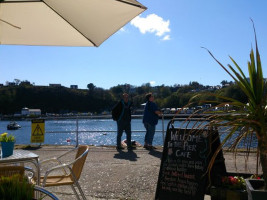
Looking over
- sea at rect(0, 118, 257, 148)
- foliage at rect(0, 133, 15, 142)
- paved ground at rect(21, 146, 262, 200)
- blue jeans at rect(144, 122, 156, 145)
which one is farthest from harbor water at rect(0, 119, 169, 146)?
paved ground at rect(21, 146, 262, 200)

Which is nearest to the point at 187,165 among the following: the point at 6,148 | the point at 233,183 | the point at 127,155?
the point at 233,183

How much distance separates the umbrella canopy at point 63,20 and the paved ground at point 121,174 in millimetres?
2090

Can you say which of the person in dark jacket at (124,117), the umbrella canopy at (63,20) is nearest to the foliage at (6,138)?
the umbrella canopy at (63,20)

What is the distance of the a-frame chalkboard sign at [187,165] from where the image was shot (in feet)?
10.9

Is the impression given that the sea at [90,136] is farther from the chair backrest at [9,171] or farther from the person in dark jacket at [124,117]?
the chair backrest at [9,171]

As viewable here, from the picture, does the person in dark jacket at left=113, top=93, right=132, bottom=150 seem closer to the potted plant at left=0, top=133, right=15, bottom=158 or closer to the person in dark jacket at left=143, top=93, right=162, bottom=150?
the person in dark jacket at left=143, top=93, right=162, bottom=150

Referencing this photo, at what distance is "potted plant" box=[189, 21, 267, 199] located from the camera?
227 cm

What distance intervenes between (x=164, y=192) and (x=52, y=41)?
2.66 metres

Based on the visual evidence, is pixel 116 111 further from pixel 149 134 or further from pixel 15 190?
pixel 15 190

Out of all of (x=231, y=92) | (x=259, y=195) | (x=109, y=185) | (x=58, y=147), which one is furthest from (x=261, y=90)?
(x=58, y=147)

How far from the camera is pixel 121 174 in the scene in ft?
17.4

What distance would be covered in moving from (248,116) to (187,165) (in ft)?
4.44

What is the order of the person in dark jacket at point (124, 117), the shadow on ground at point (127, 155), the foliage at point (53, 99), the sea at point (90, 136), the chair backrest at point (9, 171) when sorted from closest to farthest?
1. the chair backrest at point (9, 171)
2. the shadow on ground at point (127, 155)
3. the person in dark jacket at point (124, 117)
4. the sea at point (90, 136)
5. the foliage at point (53, 99)

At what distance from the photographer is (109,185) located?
4680mm
